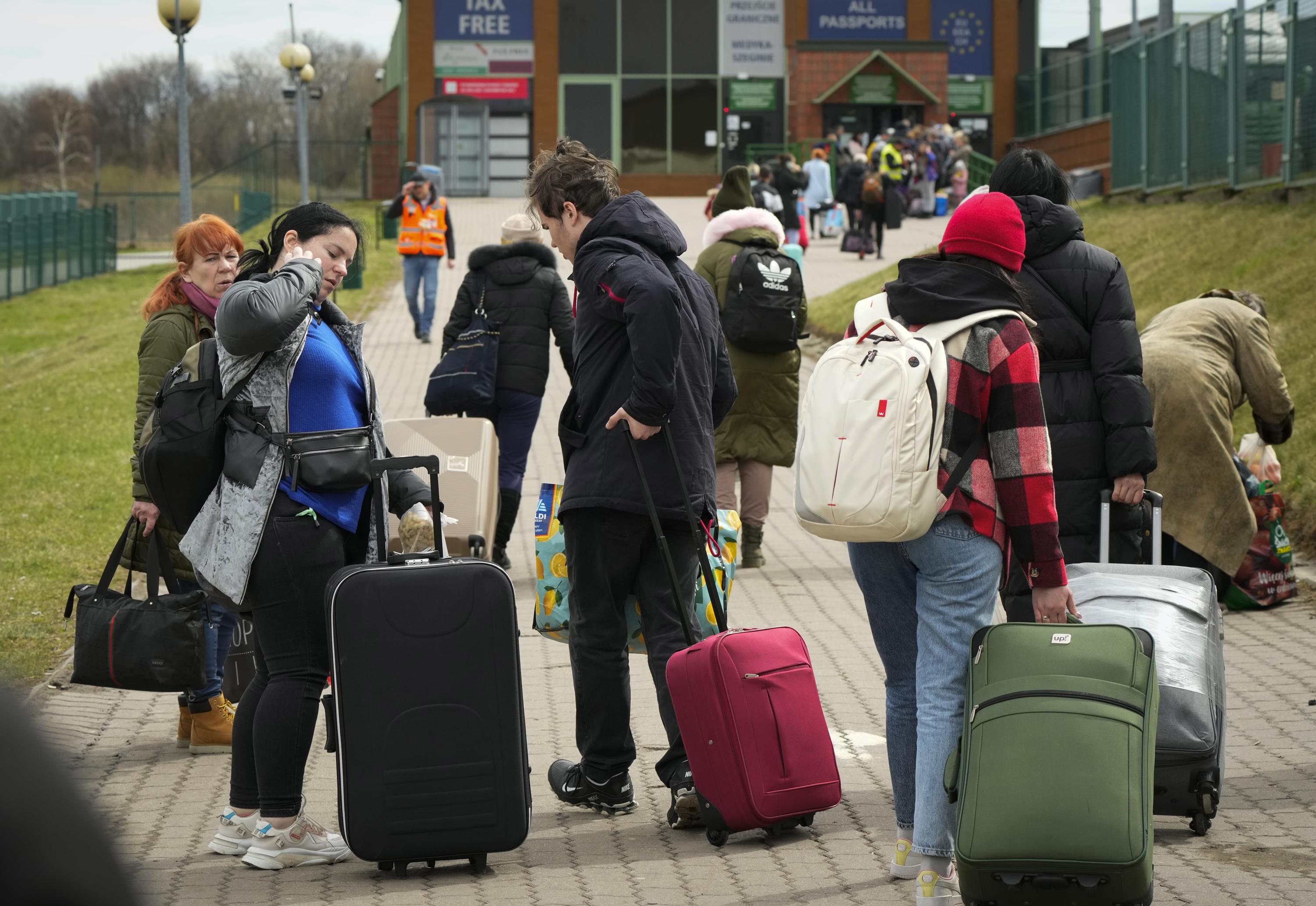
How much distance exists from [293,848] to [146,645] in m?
0.87

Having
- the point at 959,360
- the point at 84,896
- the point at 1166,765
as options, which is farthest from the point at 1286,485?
the point at 84,896

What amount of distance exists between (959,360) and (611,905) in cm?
169

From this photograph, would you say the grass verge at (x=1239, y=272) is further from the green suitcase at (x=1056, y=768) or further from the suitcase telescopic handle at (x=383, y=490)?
the suitcase telescopic handle at (x=383, y=490)

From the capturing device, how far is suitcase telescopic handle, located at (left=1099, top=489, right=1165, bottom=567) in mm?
5086

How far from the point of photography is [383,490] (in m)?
4.46

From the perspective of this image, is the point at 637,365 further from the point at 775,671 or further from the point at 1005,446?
the point at 1005,446

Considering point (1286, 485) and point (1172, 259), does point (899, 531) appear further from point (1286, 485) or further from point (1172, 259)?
point (1172, 259)

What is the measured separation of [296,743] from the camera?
14.6 feet

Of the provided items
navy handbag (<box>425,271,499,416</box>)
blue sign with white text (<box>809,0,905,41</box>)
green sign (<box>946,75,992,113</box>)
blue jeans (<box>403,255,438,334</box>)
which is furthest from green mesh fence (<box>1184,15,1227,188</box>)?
blue sign with white text (<box>809,0,905,41</box>)

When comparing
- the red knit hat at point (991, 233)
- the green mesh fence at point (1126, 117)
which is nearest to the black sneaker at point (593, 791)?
the red knit hat at point (991, 233)

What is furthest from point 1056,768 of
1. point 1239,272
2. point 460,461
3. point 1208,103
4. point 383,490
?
point 1208,103

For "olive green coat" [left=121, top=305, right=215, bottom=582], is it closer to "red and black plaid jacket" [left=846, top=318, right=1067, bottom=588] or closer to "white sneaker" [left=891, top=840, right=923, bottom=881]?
"white sneaker" [left=891, top=840, right=923, bottom=881]

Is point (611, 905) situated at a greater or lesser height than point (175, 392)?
lesser

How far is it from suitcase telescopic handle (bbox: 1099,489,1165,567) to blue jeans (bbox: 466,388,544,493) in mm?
4000
